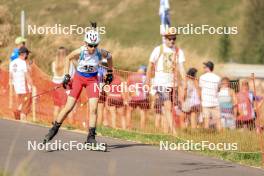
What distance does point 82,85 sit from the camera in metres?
16.1

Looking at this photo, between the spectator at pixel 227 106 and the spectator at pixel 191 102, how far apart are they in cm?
52

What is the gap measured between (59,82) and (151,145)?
4.43 meters

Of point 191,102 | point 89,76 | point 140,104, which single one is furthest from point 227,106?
point 89,76

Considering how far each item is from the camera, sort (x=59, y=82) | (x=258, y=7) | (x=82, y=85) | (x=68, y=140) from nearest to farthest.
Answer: (x=82, y=85) < (x=68, y=140) < (x=59, y=82) < (x=258, y=7)

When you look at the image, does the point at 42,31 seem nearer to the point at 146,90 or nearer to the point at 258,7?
the point at 146,90

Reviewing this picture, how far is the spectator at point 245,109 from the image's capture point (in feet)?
54.3

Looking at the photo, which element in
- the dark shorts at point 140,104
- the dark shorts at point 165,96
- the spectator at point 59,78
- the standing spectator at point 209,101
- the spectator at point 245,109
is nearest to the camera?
the spectator at point 245,109

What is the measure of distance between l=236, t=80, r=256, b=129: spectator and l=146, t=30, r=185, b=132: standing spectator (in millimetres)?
1129

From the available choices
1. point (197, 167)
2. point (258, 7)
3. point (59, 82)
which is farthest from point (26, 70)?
point (258, 7)

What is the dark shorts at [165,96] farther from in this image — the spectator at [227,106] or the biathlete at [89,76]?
the biathlete at [89,76]

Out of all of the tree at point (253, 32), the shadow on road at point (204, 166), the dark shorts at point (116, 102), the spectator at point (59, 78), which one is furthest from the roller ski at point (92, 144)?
the tree at point (253, 32)

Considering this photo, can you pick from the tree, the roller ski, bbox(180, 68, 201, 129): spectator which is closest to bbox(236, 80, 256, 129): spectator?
bbox(180, 68, 201, 129): spectator

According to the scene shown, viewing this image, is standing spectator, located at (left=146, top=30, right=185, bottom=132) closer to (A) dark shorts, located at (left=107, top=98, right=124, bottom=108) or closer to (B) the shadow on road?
(A) dark shorts, located at (left=107, top=98, right=124, bottom=108)

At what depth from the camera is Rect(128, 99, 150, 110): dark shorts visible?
18812mm
